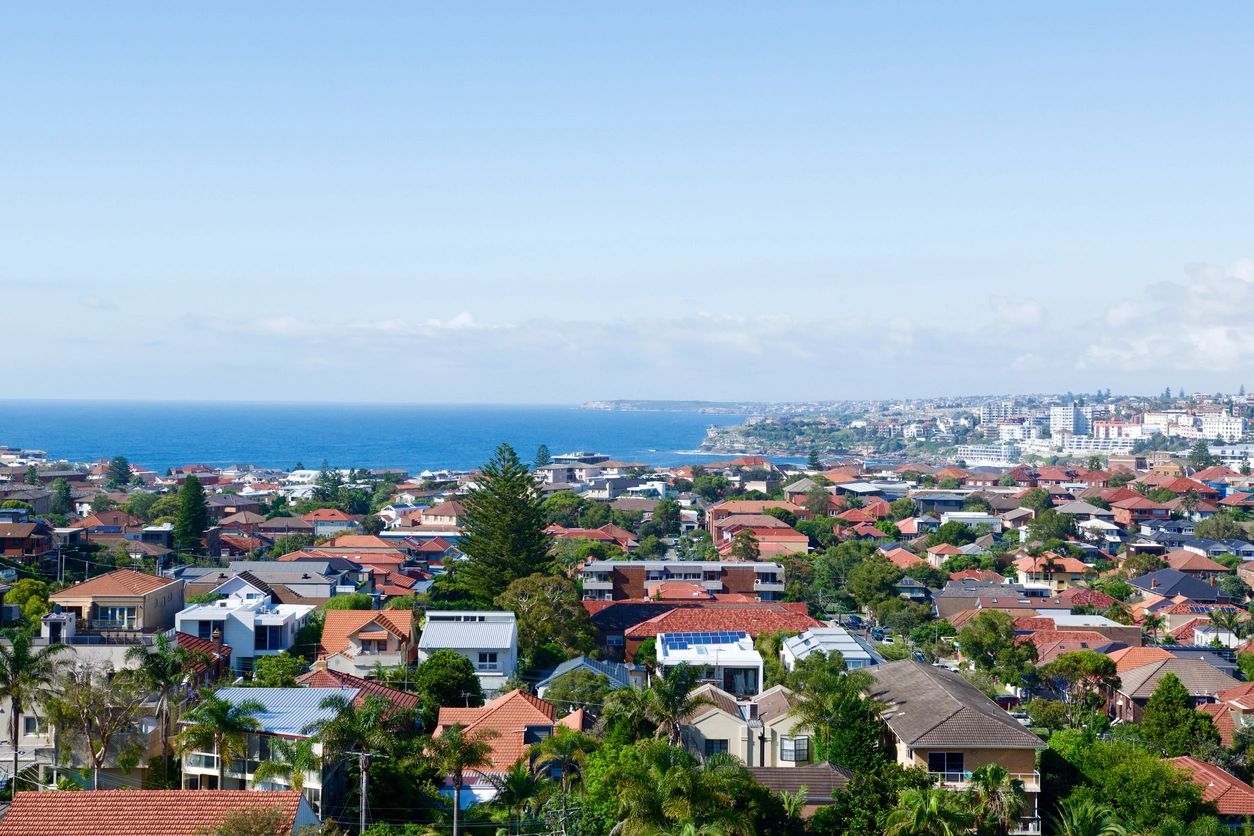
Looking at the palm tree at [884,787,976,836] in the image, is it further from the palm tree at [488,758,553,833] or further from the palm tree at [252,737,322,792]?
the palm tree at [252,737,322,792]

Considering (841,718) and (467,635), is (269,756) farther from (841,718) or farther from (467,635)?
(467,635)

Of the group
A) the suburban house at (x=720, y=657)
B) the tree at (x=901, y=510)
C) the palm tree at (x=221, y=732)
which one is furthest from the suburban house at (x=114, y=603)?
the tree at (x=901, y=510)

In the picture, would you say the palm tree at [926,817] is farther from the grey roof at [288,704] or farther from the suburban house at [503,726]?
the grey roof at [288,704]

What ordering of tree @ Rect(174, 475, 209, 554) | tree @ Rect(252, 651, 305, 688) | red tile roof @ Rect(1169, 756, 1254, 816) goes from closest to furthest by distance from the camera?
1. red tile roof @ Rect(1169, 756, 1254, 816)
2. tree @ Rect(252, 651, 305, 688)
3. tree @ Rect(174, 475, 209, 554)

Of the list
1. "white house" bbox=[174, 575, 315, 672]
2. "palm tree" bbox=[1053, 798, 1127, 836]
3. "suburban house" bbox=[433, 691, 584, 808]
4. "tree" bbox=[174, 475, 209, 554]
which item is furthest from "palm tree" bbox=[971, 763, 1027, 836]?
"tree" bbox=[174, 475, 209, 554]

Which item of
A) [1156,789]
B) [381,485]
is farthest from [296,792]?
[381,485]
